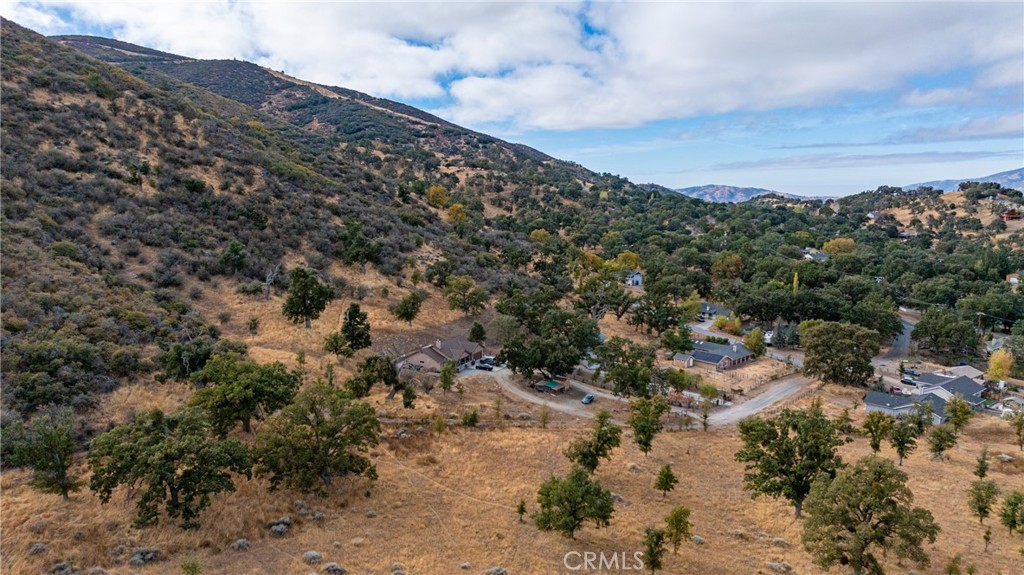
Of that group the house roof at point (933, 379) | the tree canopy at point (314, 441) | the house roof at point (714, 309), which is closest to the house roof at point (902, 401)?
the house roof at point (933, 379)

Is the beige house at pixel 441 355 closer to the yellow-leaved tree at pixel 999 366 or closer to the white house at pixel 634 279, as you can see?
the white house at pixel 634 279

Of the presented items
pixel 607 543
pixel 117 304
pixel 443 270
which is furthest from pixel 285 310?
pixel 607 543

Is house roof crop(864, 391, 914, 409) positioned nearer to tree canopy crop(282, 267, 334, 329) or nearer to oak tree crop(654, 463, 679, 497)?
oak tree crop(654, 463, 679, 497)

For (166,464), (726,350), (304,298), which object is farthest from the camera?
(726,350)

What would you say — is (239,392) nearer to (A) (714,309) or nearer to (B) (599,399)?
(B) (599,399)

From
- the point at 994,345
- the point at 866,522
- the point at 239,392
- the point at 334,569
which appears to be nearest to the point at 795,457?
the point at 866,522

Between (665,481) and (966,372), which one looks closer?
(665,481)
